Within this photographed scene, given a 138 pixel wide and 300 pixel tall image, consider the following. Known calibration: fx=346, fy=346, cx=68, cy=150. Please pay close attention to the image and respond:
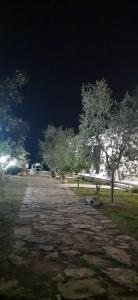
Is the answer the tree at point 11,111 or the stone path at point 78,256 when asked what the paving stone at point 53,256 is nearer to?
the stone path at point 78,256

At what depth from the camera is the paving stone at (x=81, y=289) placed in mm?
5318

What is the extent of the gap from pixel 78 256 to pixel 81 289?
193cm

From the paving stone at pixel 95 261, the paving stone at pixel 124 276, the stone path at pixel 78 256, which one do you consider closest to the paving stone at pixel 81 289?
the stone path at pixel 78 256

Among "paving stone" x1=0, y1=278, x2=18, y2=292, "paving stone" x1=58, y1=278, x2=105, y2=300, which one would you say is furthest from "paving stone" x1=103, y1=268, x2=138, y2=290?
"paving stone" x1=0, y1=278, x2=18, y2=292

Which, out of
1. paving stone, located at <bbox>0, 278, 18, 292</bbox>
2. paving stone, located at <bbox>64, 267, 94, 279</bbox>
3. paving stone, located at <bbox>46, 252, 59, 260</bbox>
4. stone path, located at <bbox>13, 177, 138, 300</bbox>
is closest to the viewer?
paving stone, located at <bbox>0, 278, 18, 292</bbox>

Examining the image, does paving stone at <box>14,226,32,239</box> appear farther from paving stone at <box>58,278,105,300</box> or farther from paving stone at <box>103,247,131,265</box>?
paving stone at <box>58,278,105,300</box>

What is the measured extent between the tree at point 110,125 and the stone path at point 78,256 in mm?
6696

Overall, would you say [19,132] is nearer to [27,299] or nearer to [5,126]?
[5,126]

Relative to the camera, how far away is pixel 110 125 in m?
18.9

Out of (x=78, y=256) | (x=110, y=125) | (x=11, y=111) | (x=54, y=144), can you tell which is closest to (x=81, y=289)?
(x=78, y=256)

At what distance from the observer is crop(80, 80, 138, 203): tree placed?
18500mm

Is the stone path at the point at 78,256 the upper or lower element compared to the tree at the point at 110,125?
lower

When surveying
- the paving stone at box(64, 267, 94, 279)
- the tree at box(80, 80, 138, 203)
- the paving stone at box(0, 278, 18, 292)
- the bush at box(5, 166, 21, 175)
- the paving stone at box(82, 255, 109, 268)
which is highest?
the tree at box(80, 80, 138, 203)

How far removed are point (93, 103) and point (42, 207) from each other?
23.5 feet
